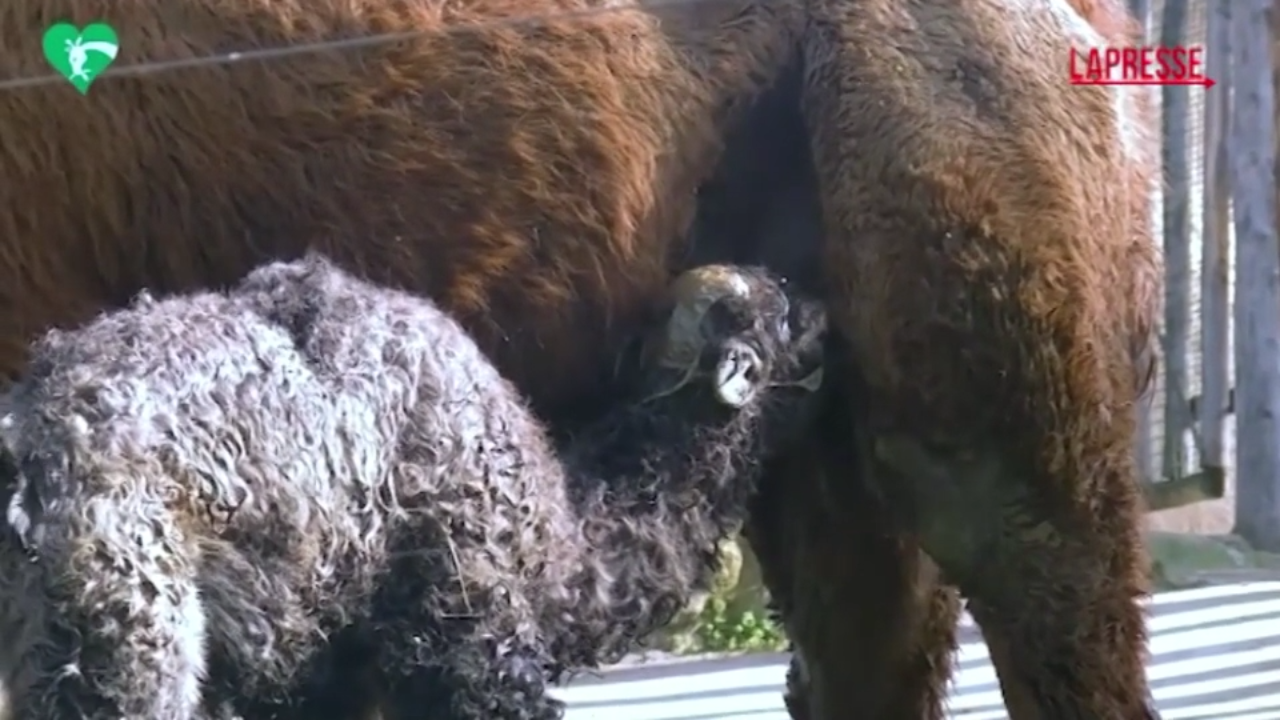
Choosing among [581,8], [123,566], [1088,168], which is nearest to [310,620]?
[123,566]

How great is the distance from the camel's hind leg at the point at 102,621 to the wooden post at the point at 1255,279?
256 inches

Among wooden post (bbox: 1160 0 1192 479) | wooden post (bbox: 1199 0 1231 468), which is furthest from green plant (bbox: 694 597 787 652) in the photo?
wooden post (bbox: 1160 0 1192 479)

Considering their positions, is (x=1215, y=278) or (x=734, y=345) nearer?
(x=734, y=345)

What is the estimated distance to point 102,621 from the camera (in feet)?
8.34

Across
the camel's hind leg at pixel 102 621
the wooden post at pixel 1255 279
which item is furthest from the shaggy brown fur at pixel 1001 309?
the wooden post at pixel 1255 279

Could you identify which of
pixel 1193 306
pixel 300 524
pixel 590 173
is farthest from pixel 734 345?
pixel 1193 306

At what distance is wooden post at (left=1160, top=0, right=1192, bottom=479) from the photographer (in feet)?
29.9

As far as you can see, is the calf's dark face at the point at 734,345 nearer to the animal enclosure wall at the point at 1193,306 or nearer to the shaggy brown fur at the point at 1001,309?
the shaggy brown fur at the point at 1001,309

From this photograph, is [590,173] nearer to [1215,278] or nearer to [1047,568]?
[1047,568]

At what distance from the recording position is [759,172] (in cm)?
421

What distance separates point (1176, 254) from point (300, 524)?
7275mm

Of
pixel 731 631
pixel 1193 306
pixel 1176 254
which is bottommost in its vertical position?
pixel 731 631

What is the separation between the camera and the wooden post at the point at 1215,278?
9070 mm

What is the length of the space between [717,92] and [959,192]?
53cm
